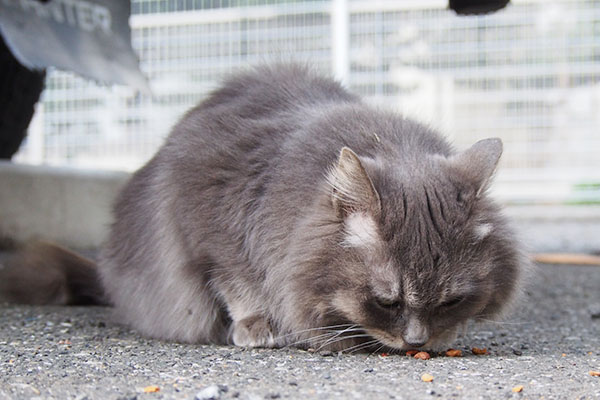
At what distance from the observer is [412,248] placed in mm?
2479

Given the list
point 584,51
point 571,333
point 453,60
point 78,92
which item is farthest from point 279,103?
point 584,51

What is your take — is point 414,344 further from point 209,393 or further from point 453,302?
point 209,393

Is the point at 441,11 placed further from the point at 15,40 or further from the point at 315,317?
the point at 315,317

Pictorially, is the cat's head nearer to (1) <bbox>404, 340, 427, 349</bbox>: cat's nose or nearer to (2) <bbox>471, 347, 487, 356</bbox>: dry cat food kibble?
(1) <bbox>404, 340, 427, 349</bbox>: cat's nose

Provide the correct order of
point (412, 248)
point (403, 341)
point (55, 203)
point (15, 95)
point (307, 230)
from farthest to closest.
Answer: point (55, 203) → point (15, 95) → point (307, 230) → point (403, 341) → point (412, 248)

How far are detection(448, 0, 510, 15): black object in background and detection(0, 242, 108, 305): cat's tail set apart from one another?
2.62 m

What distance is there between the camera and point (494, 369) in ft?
8.30

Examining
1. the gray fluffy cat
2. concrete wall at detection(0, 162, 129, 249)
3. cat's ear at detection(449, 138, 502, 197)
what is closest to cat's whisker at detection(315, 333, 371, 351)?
the gray fluffy cat

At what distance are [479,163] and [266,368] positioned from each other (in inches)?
43.0

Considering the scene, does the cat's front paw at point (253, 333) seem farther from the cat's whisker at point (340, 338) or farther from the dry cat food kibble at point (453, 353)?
the dry cat food kibble at point (453, 353)

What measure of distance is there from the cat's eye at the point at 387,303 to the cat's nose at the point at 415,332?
7cm

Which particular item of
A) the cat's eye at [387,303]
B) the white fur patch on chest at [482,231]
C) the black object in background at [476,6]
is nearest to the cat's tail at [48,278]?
the cat's eye at [387,303]

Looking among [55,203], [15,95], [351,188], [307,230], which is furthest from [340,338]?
[55,203]

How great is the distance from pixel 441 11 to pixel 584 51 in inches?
102
